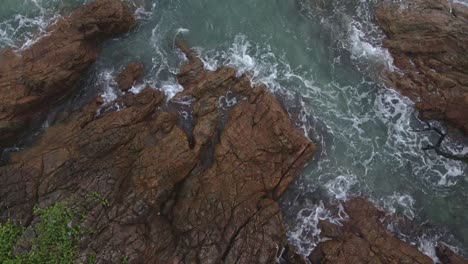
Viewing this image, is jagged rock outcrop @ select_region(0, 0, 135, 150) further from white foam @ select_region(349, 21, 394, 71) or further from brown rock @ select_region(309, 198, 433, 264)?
brown rock @ select_region(309, 198, 433, 264)

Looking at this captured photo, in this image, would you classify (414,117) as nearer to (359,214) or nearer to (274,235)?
(359,214)

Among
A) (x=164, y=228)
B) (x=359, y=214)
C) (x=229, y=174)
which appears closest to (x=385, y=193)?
(x=359, y=214)

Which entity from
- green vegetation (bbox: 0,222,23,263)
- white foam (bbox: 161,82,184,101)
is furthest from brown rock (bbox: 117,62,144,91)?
green vegetation (bbox: 0,222,23,263)

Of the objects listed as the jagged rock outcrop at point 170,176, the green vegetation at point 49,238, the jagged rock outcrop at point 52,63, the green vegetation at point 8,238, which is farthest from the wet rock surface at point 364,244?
the jagged rock outcrop at point 52,63

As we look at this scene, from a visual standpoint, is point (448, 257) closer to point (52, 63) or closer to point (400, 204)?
point (400, 204)

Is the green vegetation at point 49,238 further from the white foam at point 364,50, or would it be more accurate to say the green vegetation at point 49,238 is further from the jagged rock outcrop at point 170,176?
the white foam at point 364,50

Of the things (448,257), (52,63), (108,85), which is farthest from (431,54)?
(52,63)
